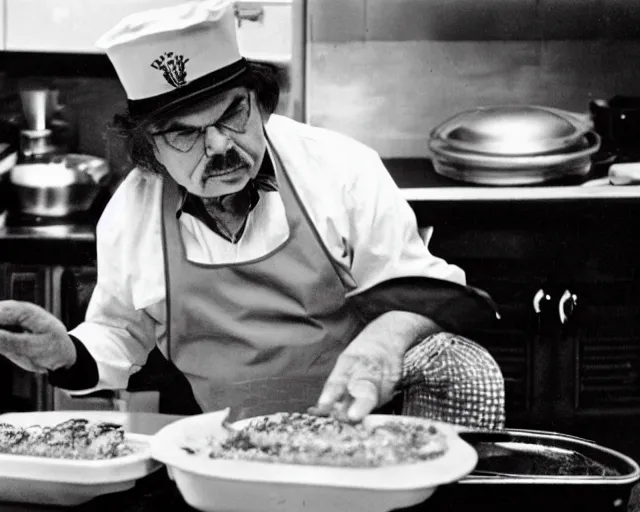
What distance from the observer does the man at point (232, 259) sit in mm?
1302

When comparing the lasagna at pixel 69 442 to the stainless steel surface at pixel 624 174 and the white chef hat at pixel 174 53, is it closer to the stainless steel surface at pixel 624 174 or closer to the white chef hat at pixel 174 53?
the white chef hat at pixel 174 53

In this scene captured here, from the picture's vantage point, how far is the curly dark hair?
134 cm

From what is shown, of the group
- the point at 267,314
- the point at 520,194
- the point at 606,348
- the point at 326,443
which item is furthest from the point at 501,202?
the point at 326,443

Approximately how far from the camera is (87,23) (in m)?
1.62

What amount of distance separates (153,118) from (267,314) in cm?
33

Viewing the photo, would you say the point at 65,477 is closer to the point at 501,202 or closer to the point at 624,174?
the point at 501,202

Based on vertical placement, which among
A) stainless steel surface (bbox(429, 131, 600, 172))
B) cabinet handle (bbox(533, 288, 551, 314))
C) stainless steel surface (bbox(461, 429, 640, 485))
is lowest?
cabinet handle (bbox(533, 288, 551, 314))

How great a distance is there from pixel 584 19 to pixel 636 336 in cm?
57

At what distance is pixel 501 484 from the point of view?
91cm

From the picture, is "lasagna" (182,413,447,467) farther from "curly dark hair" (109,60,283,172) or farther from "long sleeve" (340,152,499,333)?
"curly dark hair" (109,60,283,172)

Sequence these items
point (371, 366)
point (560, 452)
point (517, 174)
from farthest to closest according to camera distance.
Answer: point (517, 174) < point (371, 366) < point (560, 452)

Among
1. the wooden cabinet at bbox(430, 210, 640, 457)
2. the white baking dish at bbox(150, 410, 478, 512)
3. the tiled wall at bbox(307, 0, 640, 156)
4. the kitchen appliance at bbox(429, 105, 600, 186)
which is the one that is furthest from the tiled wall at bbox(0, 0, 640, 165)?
the white baking dish at bbox(150, 410, 478, 512)

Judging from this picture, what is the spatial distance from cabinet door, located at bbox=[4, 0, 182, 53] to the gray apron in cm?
39

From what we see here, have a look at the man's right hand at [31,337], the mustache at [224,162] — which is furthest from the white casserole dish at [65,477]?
the mustache at [224,162]
